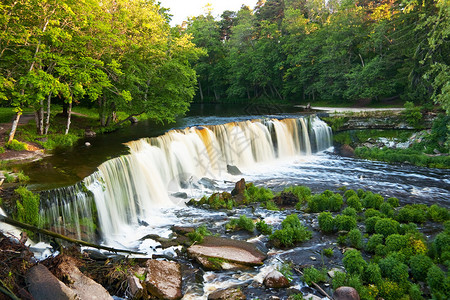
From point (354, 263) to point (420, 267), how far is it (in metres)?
1.49

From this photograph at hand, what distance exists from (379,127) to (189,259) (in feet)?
66.7

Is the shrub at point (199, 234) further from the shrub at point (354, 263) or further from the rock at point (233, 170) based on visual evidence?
the rock at point (233, 170)

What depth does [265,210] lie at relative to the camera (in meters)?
12.6

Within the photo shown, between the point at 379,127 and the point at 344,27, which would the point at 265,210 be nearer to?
the point at 379,127

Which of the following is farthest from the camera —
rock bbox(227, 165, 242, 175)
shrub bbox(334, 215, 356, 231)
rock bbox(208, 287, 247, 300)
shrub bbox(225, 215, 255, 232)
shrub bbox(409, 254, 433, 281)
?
rock bbox(227, 165, 242, 175)

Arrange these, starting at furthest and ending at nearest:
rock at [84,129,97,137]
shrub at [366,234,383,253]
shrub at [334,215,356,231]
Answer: rock at [84,129,97,137]
shrub at [334,215,356,231]
shrub at [366,234,383,253]

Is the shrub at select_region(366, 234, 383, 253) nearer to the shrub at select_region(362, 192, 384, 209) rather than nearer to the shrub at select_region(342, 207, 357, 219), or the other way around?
the shrub at select_region(342, 207, 357, 219)

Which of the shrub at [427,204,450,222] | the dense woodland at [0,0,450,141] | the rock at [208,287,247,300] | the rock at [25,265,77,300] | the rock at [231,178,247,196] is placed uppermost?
the dense woodland at [0,0,450,141]

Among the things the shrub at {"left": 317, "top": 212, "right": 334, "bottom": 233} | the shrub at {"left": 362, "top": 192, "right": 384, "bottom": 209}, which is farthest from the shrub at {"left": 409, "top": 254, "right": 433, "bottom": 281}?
the shrub at {"left": 362, "top": 192, "right": 384, "bottom": 209}

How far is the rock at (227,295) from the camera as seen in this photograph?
705 centimetres

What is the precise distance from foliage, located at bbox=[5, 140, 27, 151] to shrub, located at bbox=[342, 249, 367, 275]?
1358 centimetres

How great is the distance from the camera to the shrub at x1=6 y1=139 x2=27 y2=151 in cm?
1348

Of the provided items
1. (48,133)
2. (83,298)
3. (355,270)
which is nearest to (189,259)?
Answer: (83,298)

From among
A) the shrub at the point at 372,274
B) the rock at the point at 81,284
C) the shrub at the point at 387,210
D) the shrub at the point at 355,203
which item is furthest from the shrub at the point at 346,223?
the rock at the point at 81,284
